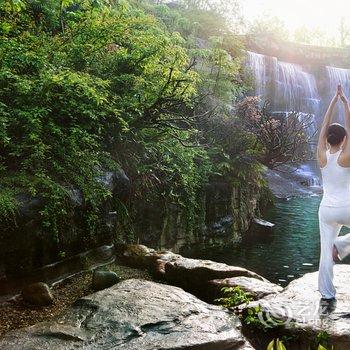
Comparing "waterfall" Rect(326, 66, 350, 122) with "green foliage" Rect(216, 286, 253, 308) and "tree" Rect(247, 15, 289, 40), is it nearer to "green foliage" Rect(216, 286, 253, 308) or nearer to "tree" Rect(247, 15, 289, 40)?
"tree" Rect(247, 15, 289, 40)

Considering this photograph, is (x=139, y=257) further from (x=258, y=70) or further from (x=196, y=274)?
(x=258, y=70)

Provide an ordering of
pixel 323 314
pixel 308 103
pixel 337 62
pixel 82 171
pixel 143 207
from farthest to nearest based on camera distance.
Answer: pixel 337 62 < pixel 308 103 < pixel 143 207 < pixel 82 171 < pixel 323 314

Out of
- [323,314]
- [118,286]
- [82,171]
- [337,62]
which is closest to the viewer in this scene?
[323,314]

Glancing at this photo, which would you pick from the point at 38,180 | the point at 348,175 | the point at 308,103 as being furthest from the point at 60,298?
the point at 308,103

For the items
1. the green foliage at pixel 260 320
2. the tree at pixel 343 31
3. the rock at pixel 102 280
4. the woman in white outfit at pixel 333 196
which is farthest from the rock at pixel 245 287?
the tree at pixel 343 31

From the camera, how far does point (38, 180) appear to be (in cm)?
491

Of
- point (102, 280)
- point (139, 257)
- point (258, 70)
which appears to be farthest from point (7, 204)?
point (258, 70)

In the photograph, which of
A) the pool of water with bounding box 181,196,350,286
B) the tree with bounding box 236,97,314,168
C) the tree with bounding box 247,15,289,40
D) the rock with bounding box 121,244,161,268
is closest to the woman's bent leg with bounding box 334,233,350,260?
the rock with bounding box 121,244,161,268

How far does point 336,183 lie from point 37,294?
3470 mm

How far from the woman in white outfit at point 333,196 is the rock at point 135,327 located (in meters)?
1.12

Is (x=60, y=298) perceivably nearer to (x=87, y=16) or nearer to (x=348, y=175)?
(x=348, y=175)

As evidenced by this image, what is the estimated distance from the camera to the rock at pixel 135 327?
10.8ft

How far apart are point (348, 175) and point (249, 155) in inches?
290

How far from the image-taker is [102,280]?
5133 mm
